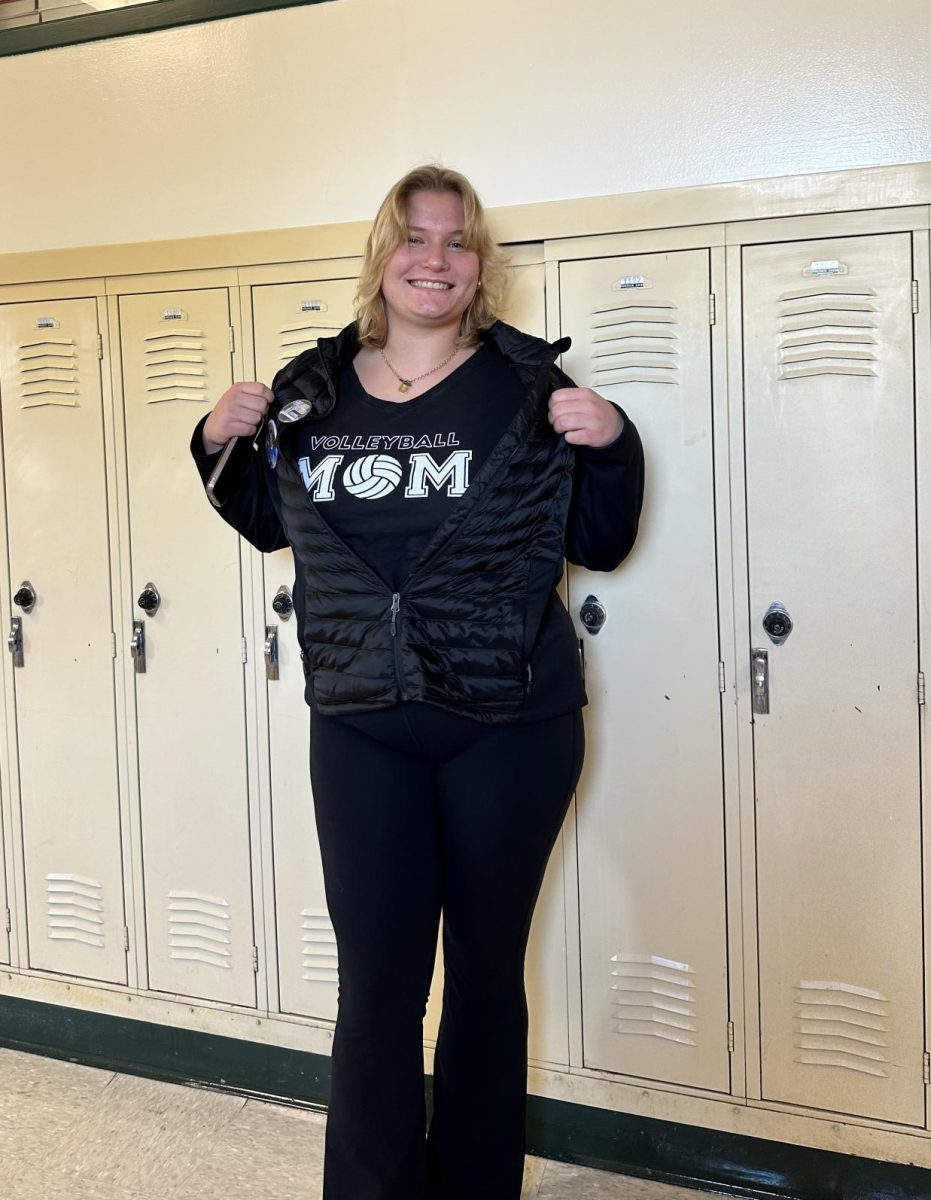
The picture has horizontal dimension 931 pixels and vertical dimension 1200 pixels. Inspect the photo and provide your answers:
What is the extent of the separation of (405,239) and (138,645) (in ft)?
4.07

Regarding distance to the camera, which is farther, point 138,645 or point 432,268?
point 138,645

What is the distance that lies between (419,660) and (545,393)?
1.60 ft

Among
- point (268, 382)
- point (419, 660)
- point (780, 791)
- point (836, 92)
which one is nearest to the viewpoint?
point (419, 660)

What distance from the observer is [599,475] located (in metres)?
1.76

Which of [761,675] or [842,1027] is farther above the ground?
[761,675]

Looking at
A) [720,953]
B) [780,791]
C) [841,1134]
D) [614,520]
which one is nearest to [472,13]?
[614,520]

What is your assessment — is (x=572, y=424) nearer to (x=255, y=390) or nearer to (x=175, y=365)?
(x=255, y=390)

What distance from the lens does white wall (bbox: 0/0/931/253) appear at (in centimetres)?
197

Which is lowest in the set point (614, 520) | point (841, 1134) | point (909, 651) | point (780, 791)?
point (841, 1134)

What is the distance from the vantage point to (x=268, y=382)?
2.37 meters

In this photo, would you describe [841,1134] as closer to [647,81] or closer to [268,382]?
[268,382]

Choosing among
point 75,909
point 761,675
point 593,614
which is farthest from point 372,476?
point 75,909

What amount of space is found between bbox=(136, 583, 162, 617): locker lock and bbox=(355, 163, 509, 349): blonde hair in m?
0.92

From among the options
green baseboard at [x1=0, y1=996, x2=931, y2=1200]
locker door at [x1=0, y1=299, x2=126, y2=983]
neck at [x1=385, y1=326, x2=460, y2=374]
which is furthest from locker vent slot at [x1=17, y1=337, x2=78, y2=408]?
green baseboard at [x1=0, y1=996, x2=931, y2=1200]
